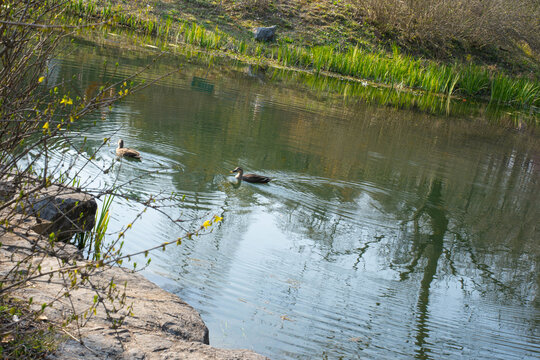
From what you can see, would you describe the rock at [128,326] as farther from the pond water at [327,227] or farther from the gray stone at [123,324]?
the pond water at [327,227]

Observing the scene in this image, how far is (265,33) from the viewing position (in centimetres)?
2817

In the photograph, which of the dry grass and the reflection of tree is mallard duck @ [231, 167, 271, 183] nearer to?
the reflection of tree

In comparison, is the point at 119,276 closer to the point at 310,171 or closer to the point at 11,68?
the point at 11,68

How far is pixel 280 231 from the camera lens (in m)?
7.79

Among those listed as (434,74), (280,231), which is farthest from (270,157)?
(434,74)

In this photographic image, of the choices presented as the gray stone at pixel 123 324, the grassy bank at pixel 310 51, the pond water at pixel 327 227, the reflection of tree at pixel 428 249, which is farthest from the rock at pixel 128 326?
the grassy bank at pixel 310 51

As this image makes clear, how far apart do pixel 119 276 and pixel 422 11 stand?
30770 mm

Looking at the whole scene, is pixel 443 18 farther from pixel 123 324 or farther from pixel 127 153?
pixel 123 324

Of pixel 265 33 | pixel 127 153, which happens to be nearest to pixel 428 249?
pixel 127 153

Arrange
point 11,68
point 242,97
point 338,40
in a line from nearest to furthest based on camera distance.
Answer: point 11,68
point 242,97
point 338,40

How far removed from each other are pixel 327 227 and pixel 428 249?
1503 mm

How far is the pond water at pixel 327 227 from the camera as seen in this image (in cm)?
565

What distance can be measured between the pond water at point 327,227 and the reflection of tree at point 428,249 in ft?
0.09

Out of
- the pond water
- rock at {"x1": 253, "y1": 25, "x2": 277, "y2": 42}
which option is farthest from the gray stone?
rock at {"x1": 253, "y1": 25, "x2": 277, "y2": 42}
